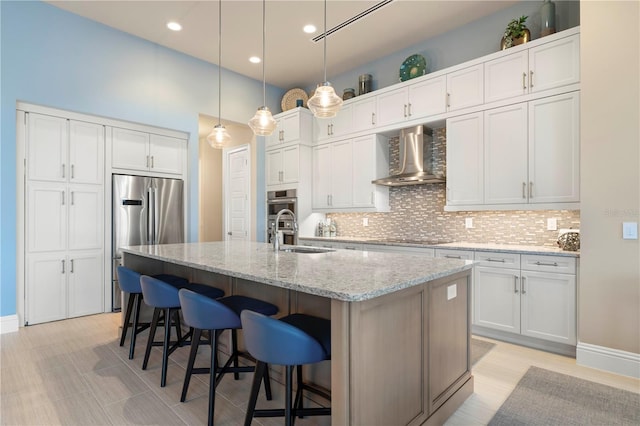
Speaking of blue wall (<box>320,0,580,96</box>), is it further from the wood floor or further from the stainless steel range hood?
the wood floor

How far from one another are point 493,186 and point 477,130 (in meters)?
0.63

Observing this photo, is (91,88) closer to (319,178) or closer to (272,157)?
(272,157)

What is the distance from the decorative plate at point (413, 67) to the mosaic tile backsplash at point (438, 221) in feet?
2.55

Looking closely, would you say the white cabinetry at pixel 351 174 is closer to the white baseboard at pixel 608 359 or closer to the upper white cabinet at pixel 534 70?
the upper white cabinet at pixel 534 70

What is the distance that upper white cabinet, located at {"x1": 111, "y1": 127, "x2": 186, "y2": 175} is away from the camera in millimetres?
4312

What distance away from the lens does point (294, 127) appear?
525 centimetres

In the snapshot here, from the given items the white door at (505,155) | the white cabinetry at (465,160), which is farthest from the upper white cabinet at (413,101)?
the white door at (505,155)

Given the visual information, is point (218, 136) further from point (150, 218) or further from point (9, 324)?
point (9, 324)

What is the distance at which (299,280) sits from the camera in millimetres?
1543

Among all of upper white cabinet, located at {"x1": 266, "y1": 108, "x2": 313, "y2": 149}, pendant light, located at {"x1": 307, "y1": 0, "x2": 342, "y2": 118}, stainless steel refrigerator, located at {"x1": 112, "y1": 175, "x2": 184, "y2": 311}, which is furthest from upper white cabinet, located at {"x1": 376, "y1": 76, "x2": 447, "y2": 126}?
stainless steel refrigerator, located at {"x1": 112, "y1": 175, "x2": 184, "y2": 311}

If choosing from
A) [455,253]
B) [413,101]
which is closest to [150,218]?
[413,101]

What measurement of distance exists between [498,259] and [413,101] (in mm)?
2095

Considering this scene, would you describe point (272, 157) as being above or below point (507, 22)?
below

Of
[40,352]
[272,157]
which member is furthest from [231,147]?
[40,352]
